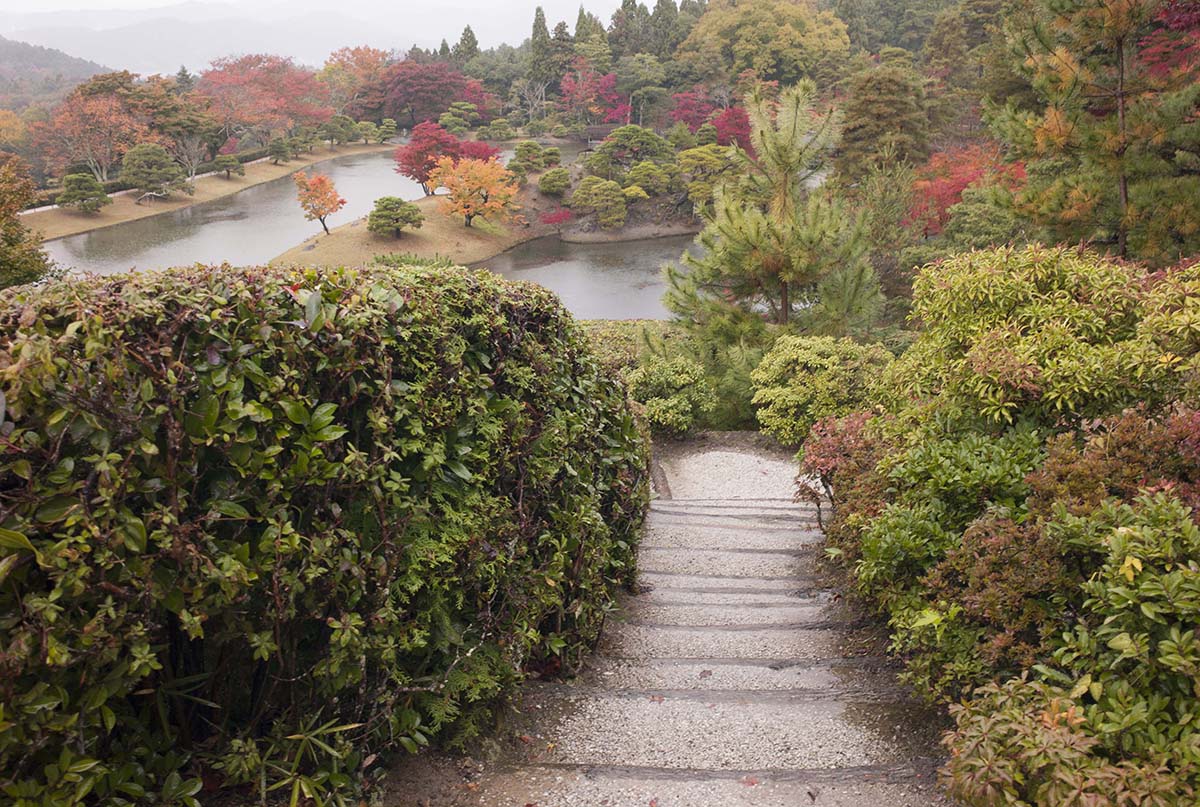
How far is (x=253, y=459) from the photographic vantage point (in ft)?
6.06

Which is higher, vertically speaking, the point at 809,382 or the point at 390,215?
the point at 390,215

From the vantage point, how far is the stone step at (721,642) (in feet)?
12.1

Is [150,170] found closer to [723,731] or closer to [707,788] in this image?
[723,731]

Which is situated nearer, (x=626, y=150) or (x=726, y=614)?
(x=726, y=614)

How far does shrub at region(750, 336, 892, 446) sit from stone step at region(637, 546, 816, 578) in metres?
3.90

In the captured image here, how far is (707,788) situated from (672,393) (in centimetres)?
787

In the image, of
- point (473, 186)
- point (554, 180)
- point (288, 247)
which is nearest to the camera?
point (288, 247)

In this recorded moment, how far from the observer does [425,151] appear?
2816 cm

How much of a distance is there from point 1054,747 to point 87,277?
2.54 metres

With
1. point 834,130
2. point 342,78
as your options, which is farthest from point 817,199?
point 342,78

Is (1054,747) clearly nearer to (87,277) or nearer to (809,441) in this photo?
(87,277)

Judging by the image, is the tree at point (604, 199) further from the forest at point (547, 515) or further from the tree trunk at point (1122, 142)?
the forest at point (547, 515)

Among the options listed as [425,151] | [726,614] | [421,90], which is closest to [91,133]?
[425,151]

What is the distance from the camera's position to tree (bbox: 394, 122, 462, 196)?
27875 mm
